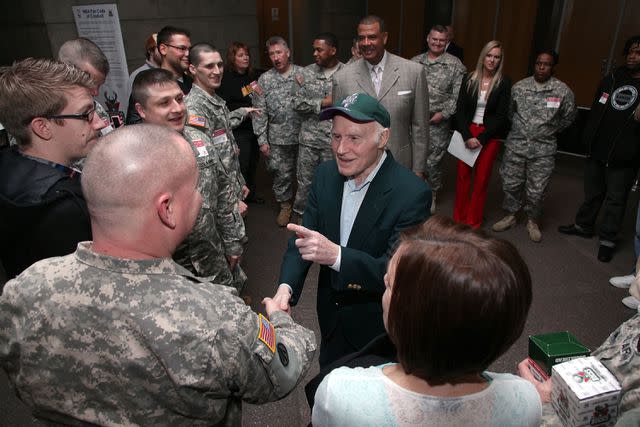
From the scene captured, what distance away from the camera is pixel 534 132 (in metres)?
3.77

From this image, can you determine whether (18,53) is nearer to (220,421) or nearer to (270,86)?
(270,86)

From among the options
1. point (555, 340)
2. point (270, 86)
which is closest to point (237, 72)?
point (270, 86)

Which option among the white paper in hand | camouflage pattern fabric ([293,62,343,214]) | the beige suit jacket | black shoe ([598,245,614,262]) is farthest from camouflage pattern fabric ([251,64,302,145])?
black shoe ([598,245,614,262])

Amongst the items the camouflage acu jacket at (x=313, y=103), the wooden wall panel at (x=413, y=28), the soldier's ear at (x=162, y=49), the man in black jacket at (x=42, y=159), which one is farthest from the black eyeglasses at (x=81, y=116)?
the wooden wall panel at (x=413, y=28)

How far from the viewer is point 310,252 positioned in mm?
1459

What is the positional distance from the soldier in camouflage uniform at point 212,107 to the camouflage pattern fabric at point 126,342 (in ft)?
6.03

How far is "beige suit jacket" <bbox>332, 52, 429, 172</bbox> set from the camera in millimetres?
3105

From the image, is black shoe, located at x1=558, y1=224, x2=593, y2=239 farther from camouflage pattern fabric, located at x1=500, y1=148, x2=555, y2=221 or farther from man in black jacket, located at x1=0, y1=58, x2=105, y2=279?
man in black jacket, located at x1=0, y1=58, x2=105, y2=279

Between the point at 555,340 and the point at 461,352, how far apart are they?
1111 mm

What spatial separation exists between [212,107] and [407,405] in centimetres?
253

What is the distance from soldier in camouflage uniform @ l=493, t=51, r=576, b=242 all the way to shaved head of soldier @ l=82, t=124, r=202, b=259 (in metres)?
3.63

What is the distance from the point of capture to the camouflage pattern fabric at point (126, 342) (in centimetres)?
86

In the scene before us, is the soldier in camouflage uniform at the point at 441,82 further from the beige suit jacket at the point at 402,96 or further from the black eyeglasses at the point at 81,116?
the black eyeglasses at the point at 81,116

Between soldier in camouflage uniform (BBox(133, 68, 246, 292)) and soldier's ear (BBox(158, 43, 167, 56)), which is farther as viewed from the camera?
soldier's ear (BBox(158, 43, 167, 56))
